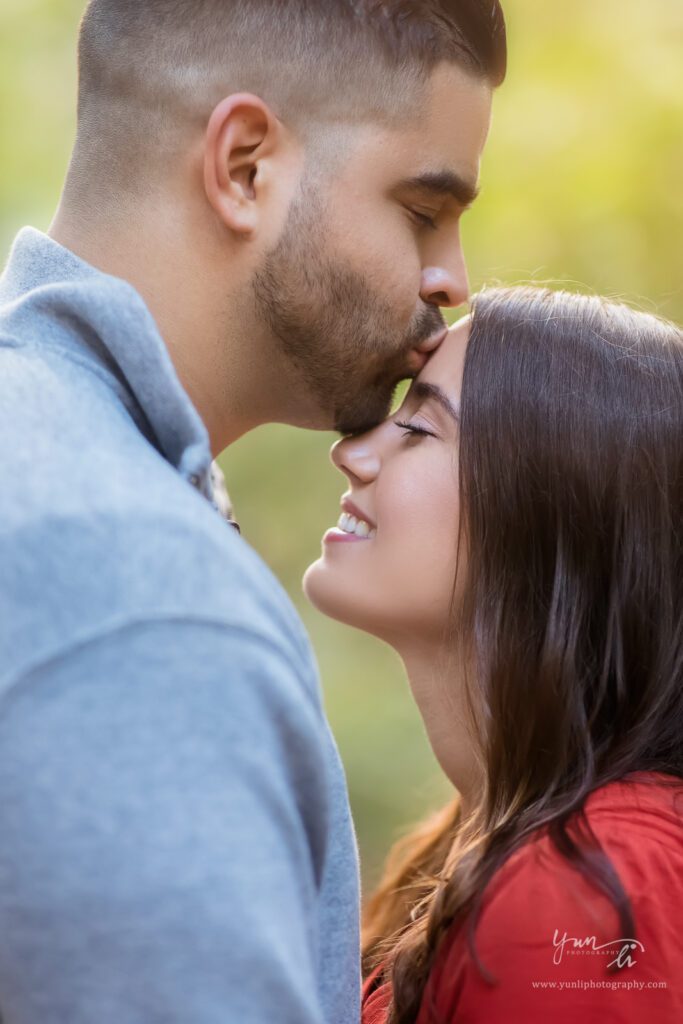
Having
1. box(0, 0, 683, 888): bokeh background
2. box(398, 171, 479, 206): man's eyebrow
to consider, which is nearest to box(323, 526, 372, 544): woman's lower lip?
box(398, 171, 479, 206): man's eyebrow

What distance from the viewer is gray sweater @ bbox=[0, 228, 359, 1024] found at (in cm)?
97

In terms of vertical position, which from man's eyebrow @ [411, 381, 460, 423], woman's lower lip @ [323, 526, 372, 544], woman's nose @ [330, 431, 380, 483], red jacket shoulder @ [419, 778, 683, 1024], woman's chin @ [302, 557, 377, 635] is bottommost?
red jacket shoulder @ [419, 778, 683, 1024]

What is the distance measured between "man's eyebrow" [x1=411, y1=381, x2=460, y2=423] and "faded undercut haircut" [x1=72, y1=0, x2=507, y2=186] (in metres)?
0.49

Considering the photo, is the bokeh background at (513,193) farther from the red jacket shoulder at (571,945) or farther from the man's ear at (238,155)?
the man's ear at (238,155)

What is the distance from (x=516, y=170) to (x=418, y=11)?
9.90 ft

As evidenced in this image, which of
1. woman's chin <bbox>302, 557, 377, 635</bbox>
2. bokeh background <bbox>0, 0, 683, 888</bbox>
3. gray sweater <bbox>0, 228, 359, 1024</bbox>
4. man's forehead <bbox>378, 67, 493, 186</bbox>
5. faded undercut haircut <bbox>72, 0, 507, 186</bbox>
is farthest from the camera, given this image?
bokeh background <bbox>0, 0, 683, 888</bbox>

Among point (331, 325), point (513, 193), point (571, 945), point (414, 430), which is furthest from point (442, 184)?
point (513, 193)

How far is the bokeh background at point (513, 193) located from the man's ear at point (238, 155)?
281 centimetres

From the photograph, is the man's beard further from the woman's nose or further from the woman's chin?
the woman's chin

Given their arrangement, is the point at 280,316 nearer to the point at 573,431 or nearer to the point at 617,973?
the point at 573,431

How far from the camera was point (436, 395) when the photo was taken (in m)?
2.10

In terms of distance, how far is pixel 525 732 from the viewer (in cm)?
194

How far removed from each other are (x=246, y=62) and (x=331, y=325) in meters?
0.42

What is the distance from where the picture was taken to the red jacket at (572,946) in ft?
5.28
